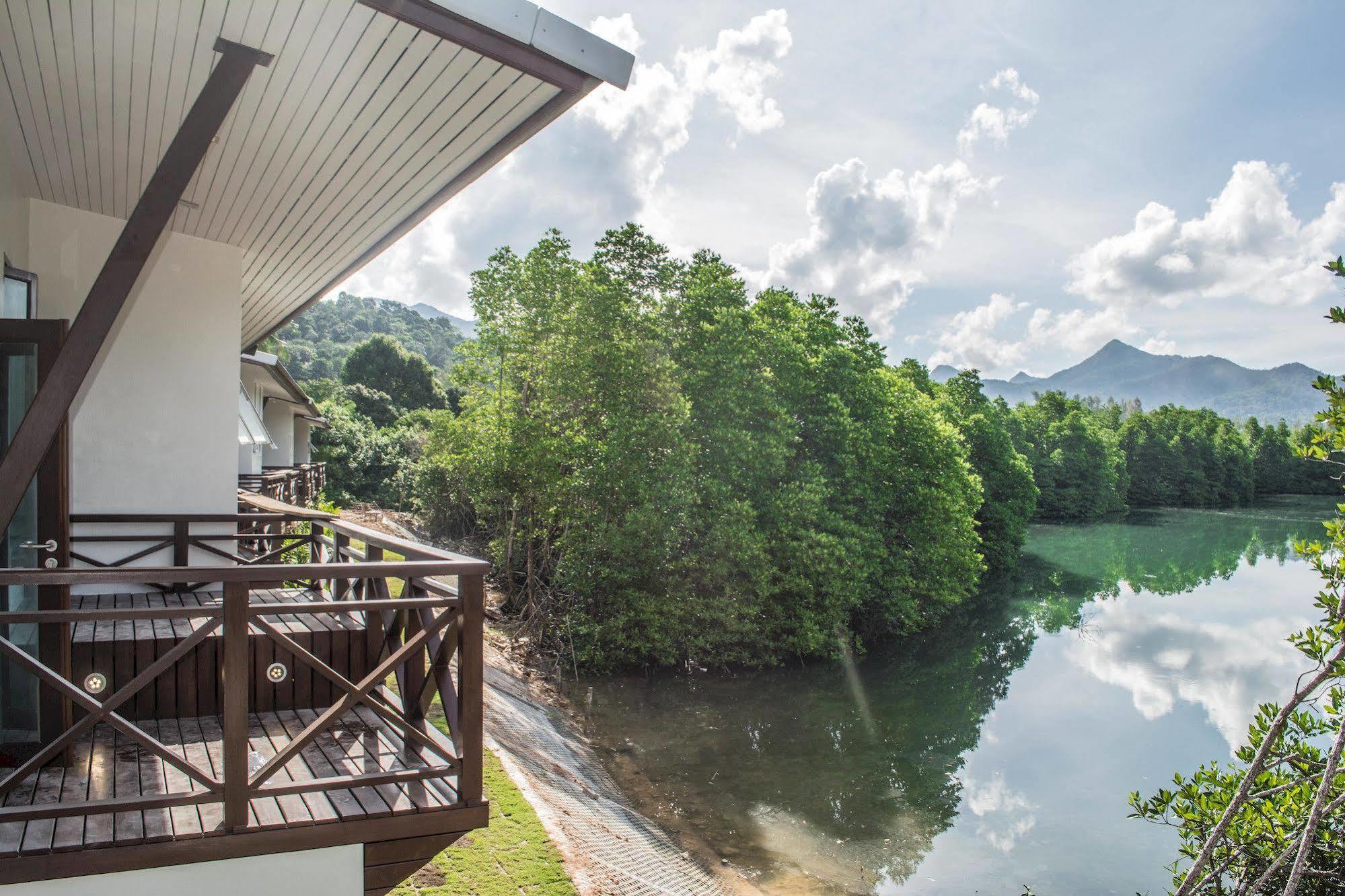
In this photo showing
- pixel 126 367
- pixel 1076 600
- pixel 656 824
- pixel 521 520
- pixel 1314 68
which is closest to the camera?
→ pixel 126 367

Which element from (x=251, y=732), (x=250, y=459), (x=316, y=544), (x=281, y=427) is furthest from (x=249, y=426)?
(x=251, y=732)

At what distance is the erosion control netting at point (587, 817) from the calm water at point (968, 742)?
81 centimetres

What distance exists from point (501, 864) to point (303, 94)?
555 cm

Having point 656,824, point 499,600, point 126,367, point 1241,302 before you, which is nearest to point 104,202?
point 126,367

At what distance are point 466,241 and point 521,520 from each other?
22735 millimetres

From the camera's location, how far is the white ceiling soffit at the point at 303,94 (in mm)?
3447

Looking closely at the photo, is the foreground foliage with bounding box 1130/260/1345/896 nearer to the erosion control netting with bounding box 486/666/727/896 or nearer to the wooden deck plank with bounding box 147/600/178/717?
the erosion control netting with bounding box 486/666/727/896

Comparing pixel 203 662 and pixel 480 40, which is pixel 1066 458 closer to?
pixel 480 40

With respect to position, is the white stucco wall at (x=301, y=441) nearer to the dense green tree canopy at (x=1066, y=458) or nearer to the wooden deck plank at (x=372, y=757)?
the wooden deck plank at (x=372, y=757)

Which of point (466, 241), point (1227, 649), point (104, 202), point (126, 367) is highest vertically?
point (466, 241)

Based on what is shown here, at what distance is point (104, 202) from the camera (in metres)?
6.32

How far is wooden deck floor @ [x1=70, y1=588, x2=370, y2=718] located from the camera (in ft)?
13.7

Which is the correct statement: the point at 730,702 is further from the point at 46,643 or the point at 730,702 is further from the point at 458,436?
the point at 46,643

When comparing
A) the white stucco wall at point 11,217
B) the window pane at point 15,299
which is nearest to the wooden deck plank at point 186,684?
the window pane at point 15,299
